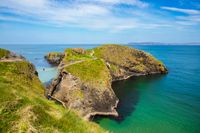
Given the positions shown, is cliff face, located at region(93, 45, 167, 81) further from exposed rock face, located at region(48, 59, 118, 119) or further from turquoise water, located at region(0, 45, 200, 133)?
exposed rock face, located at region(48, 59, 118, 119)

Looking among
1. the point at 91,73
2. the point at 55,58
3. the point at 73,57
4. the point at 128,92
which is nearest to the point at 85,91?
the point at 91,73

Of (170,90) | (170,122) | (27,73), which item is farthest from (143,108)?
(27,73)

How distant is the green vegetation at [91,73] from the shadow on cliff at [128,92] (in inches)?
303

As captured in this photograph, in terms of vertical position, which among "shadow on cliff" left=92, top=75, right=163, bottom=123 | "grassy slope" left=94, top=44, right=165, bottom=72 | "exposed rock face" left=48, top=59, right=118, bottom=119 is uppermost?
"grassy slope" left=94, top=44, right=165, bottom=72

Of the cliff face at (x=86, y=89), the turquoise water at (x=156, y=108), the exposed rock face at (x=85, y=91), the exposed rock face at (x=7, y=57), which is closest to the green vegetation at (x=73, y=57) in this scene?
the cliff face at (x=86, y=89)

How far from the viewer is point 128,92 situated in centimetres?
6222

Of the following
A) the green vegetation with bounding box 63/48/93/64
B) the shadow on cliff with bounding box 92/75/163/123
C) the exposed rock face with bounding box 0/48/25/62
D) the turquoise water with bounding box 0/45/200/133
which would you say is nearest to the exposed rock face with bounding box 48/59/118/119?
the shadow on cliff with bounding box 92/75/163/123

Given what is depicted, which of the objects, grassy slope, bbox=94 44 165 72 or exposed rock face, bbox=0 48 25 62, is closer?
exposed rock face, bbox=0 48 25 62

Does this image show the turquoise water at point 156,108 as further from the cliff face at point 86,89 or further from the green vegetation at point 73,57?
the green vegetation at point 73,57

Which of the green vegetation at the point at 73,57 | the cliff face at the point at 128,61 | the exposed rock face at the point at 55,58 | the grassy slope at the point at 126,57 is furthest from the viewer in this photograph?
the exposed rock face at the point at 55,58

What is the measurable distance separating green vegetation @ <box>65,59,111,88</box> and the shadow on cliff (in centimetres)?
769

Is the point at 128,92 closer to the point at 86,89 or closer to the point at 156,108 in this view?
the point at 156,108

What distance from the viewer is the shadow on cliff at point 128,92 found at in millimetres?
43750

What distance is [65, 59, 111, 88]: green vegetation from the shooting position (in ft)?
160
